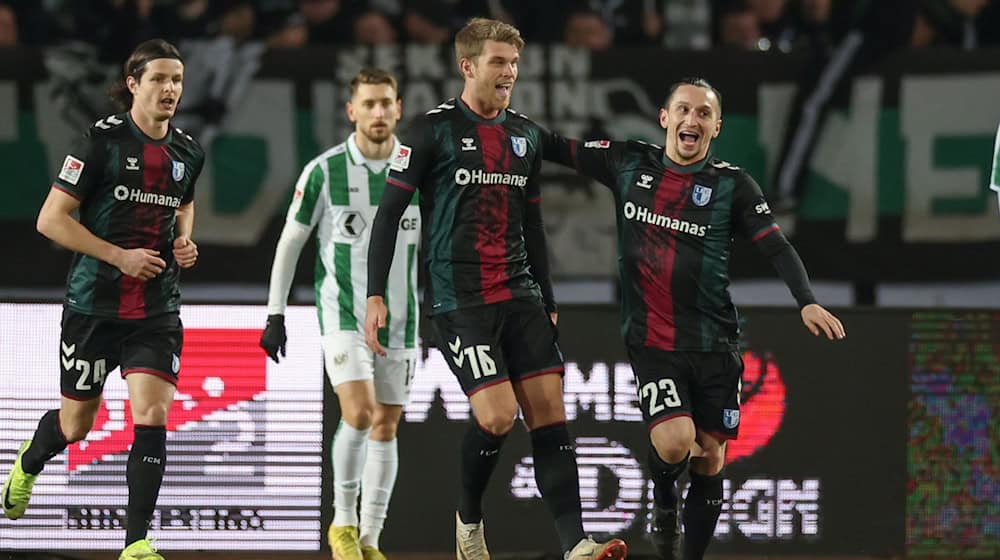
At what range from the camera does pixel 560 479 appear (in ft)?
17.8

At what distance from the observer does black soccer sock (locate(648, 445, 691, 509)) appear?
5730 mm

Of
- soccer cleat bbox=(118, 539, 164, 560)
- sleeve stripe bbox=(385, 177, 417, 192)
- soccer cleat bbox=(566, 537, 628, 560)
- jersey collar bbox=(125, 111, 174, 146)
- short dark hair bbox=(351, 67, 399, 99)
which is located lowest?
soccer cleat bbox=(118, 539, 164, 560)

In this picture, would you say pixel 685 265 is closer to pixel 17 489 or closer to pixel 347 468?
pixel 347 468

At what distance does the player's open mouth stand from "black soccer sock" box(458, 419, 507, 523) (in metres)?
1.35

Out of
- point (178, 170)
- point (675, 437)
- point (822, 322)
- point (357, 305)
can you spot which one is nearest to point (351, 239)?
point (357, 305)

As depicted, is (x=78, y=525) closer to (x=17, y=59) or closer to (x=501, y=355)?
(x=501, y=355)

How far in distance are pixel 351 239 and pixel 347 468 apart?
3.44 ft

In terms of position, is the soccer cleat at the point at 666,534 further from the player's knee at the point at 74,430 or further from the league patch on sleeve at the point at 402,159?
the player's knee at the point at 74,430

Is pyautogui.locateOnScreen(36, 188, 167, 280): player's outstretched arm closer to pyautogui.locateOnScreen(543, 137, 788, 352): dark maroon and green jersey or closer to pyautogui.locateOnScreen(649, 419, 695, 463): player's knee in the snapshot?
pyautogui.locateOnScreen(543, 137, 788, 352): dark maroon and green jersey

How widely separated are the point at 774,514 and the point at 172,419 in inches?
112

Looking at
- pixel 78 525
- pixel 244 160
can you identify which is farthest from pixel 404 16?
pixel 78 525

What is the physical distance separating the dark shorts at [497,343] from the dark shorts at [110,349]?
1.12 meters

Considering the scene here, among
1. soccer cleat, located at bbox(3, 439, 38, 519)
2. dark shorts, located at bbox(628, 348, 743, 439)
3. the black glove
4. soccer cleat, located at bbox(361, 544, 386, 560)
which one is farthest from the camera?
soccer cleat, located at bbox(361, 544, 386, 560)

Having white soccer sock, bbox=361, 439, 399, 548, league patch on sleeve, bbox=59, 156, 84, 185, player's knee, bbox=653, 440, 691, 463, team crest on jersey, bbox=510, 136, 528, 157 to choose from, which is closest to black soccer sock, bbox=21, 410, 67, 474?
league patch on sleeve, bbox=59, 156, 84, 185
